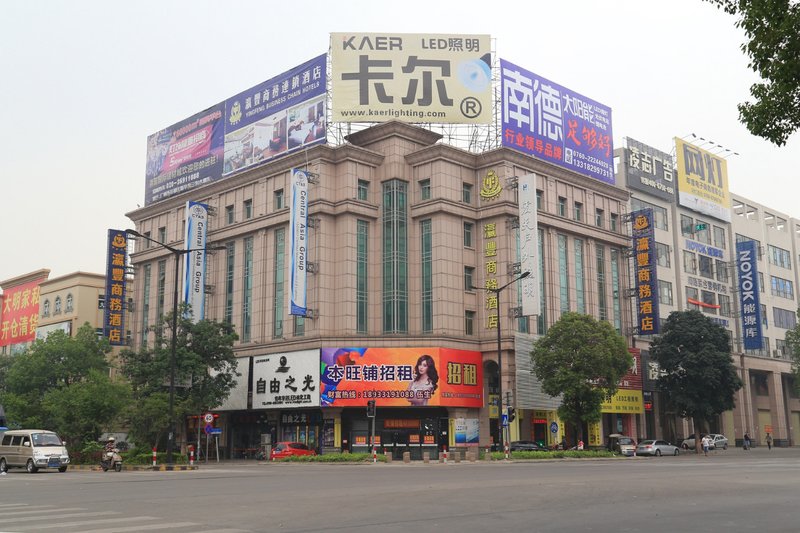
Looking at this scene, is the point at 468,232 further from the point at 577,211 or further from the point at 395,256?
the point at 577,211

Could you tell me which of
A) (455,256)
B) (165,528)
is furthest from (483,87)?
(165,528)

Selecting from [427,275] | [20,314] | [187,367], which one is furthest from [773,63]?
[20,314]

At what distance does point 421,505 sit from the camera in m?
17.4

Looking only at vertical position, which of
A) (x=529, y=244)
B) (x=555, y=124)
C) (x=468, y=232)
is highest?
(x=555, y=124)

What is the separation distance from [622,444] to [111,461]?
3497 centimetres

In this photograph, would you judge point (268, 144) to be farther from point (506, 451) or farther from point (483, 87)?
point (506, 451)

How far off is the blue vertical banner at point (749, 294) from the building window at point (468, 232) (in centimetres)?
3563

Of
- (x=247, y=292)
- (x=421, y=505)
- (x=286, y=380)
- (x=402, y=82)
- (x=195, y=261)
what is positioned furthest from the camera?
(x=195, y=261)

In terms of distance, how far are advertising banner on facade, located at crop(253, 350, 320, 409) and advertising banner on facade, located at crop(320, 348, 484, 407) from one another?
1.09 metres

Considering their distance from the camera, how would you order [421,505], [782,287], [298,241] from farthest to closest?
[782,287]
[298,241]
[421,505]

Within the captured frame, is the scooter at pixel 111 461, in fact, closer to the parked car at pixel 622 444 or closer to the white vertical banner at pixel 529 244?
the white vertical banner at pixel 529 244

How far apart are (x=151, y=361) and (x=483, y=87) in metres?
30.8

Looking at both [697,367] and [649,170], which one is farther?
[649,170]

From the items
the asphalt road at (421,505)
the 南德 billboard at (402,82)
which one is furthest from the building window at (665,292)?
the asphalt road at (421,505)
